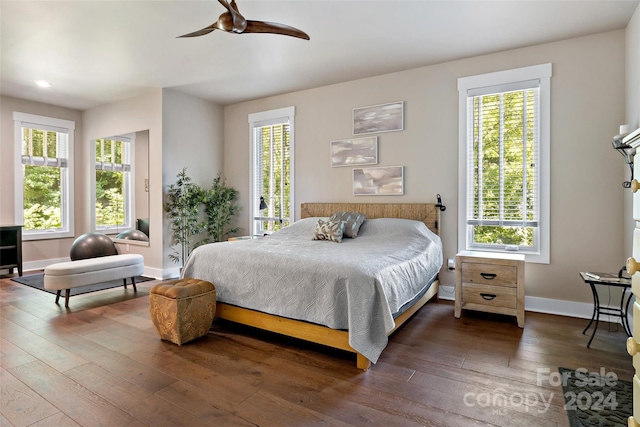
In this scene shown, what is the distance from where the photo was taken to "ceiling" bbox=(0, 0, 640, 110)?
2914 millimetres

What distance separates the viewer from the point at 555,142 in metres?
3.52

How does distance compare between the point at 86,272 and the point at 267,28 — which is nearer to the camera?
the point at 267,28

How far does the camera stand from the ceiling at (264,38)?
2.91 metres

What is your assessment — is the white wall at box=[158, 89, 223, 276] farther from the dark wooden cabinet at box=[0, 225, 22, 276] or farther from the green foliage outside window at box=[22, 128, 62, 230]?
the green foliage outside window at box=[22, 128, 62, 230]

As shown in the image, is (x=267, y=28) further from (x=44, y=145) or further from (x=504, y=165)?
(x=44, y=145)

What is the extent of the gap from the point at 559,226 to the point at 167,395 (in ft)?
12.3

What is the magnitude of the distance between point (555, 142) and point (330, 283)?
283cm

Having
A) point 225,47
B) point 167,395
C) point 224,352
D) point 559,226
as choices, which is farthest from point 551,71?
point 167,395

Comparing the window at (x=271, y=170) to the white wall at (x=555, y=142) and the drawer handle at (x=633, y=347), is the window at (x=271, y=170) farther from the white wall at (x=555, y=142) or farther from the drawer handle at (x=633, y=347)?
the drawer handle at (x=633, y=347)

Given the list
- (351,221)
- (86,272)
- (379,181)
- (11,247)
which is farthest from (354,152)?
(11,247)

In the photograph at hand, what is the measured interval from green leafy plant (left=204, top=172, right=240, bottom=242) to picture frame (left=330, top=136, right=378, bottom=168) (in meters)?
1.97

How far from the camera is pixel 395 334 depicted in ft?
9.78

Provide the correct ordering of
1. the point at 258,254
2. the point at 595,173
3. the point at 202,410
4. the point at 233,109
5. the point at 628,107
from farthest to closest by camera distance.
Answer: the point at 233,109 → the point at 595,173 → the point at 628,107 → the point at 258,254 → the point at 202,410

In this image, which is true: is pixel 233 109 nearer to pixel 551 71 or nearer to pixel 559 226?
pixel 551 71
